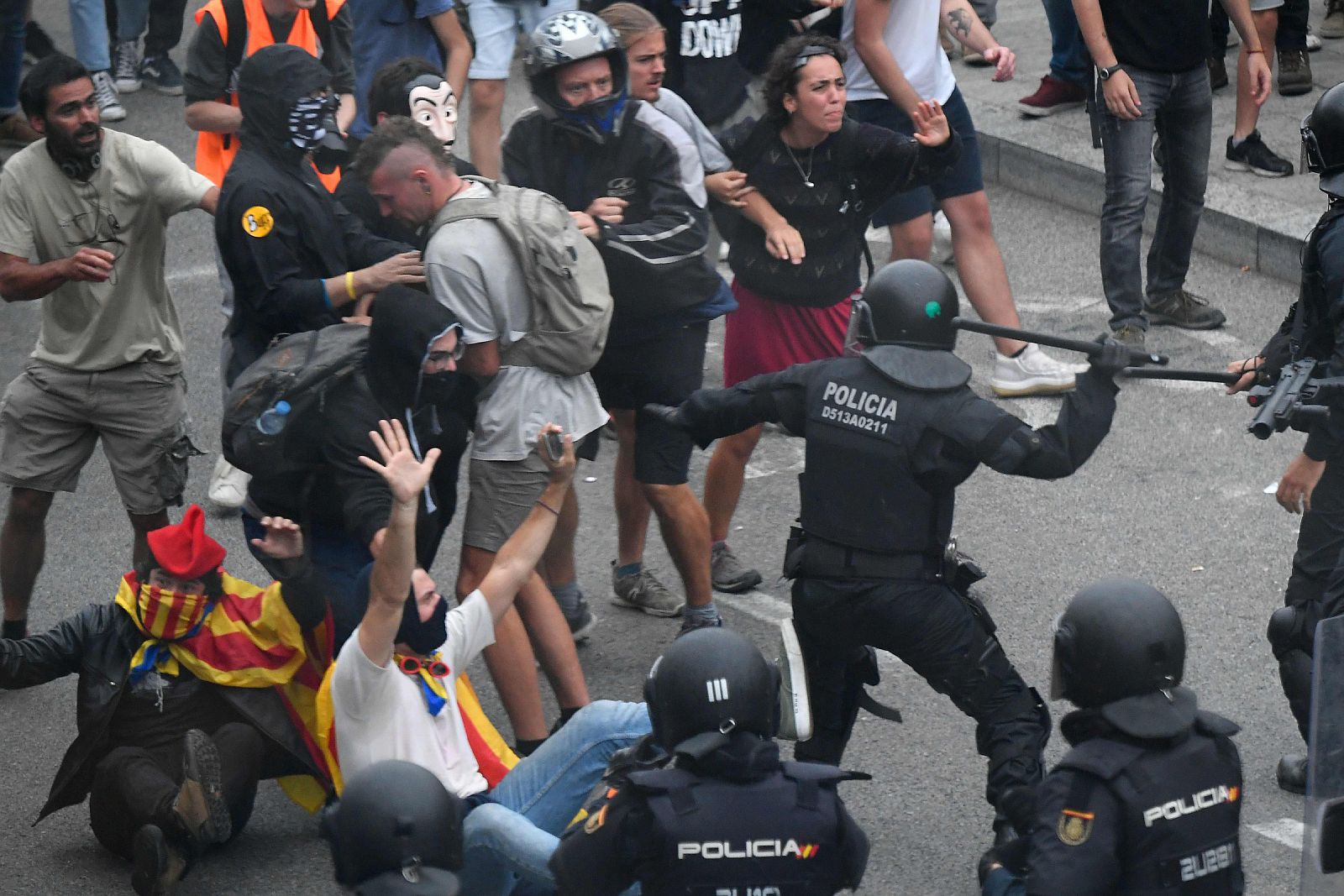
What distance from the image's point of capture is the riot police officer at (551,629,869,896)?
3174mm

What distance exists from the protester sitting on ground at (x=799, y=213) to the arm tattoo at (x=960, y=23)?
2.10 meters

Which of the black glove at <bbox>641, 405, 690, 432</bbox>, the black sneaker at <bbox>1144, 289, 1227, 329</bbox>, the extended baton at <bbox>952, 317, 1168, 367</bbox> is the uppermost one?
the extended baton at <bbox>952, 317, 1168, 367</bbox>

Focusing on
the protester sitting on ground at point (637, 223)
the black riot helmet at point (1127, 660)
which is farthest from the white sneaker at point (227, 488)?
the black riot helmet at point (1127, 660)

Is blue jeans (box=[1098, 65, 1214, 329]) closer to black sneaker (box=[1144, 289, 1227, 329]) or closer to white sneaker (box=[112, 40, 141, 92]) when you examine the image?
A: black sneaker (box=[1144, 289, 1227, 329])

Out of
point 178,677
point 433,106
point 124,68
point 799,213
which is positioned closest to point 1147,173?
point 799,213

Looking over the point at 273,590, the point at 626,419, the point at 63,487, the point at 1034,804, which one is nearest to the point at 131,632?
the point at 273,590

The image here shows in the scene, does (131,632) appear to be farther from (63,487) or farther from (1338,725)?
(1338,725)

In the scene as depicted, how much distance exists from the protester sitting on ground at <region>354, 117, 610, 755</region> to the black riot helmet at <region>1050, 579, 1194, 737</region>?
1.98 metres

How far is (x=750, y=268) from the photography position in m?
6.21

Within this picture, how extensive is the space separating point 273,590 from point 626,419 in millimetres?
1633

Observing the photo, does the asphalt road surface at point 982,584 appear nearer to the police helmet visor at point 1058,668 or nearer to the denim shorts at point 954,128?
the denim shorts at point 954,128

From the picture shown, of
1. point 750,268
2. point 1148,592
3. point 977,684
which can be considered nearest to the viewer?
point 1148,592

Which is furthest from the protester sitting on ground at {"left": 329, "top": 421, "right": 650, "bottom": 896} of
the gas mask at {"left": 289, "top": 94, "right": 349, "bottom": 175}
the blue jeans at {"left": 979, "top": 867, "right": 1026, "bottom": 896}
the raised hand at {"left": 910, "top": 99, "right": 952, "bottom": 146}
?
the raised hand at {"left": 910, "top": 99, "right": 952, "bottom": 146}

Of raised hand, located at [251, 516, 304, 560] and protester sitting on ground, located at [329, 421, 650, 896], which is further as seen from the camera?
raised hand, located at [251, 516, 304, 560]
